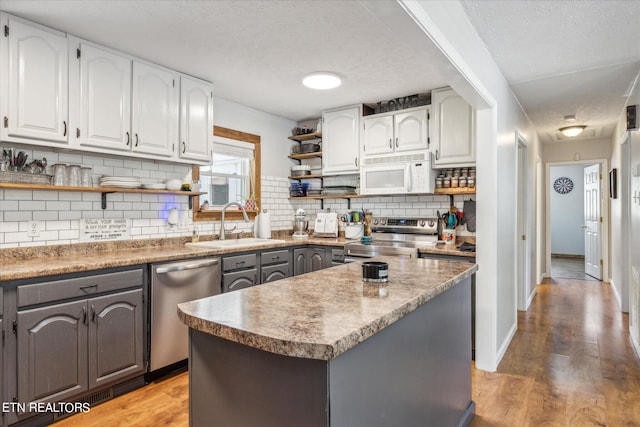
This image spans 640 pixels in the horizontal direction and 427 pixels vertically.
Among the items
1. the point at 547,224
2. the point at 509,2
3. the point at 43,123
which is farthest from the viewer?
the point at 547,224

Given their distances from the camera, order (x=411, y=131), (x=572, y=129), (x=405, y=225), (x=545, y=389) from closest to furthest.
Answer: (x=545, y=389), (x=411, y=131), (x=405, y=225), (x=572, y=129)

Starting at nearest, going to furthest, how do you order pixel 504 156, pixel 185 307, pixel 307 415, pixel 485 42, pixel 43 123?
pixel 307 415, pixel 185 307, pixel 43 123, pixel 485 42, pixel 504 156

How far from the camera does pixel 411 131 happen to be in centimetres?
380

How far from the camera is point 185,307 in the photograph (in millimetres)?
1248

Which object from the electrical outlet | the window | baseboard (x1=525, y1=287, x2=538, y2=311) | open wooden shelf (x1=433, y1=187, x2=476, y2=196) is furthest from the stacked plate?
baseboard (x1=525, y1=287, x2=538, y2=311)

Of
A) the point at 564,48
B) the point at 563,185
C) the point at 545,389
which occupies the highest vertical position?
the point at 564,48

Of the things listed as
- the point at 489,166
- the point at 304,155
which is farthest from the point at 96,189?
the point at 489,166

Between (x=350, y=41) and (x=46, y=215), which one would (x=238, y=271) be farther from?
(x=350, y=41)

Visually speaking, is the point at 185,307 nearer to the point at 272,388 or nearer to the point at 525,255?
the point at 272,388

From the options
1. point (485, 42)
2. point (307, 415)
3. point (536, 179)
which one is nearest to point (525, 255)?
point (536, 179)

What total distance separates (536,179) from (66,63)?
232 inches

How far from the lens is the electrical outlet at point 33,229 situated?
2.57 metres

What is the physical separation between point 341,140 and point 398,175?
0.85 meters

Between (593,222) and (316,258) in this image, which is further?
(593,222)
